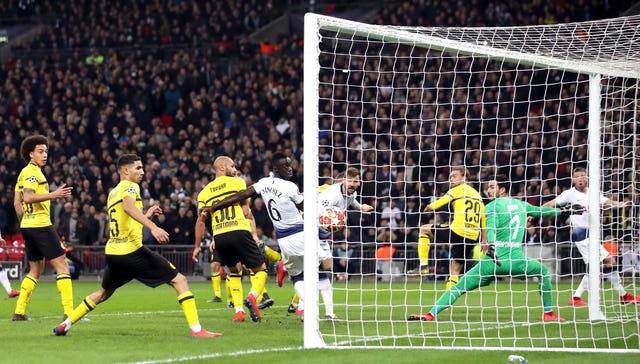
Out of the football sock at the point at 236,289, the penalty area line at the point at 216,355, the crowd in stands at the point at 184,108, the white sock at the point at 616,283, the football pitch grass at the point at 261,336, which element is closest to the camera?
the penalty area line at the point at 216,355

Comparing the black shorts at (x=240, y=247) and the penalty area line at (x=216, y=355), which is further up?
the black shorts at (x=240, y=247)

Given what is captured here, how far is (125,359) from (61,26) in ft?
101

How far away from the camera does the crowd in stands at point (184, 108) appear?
84.8 ft

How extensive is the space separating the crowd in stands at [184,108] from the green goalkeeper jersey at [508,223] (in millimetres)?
9926

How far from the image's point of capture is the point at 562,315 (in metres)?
13.9

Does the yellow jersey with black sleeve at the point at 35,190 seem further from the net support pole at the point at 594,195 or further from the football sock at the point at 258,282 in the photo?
the net support pole at the point at 594,195

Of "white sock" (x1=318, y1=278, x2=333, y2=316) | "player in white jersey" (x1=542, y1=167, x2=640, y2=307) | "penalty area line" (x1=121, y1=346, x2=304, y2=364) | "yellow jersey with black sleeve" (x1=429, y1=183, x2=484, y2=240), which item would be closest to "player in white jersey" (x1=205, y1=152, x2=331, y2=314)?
"white sock" (x1=318, y1=278, x2=333, y2=316)

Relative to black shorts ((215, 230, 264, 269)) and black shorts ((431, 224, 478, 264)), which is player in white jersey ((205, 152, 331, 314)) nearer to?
black shorts ((215, 230, 264, 269))

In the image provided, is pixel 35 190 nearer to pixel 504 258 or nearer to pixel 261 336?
pixel 261 336

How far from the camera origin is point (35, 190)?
1290cm

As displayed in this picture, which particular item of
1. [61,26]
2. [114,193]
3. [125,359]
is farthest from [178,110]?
[125,359]

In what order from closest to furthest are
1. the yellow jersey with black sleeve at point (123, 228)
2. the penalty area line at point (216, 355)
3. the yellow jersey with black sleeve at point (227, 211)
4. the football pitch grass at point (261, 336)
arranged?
the penalty area line at point (216, 355) → the football pitch grass at point (261, 336) → the yellow jersey with black sleeve at point (123, 228) → the yellow jersey with black sleeve at point (227, 211)

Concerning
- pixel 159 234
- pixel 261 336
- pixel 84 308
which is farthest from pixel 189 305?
pixel 84 308

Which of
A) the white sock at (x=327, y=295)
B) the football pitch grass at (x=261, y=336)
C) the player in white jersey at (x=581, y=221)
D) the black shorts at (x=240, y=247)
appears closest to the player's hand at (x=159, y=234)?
the football pitch grass at (x=261, y=336)
